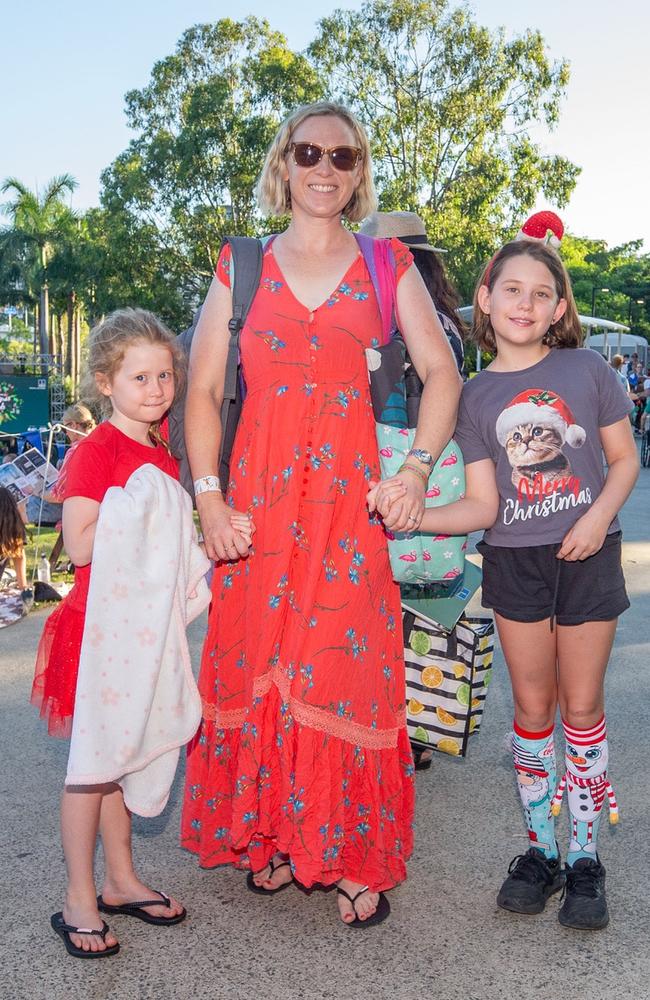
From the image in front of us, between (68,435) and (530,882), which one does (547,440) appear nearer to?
(530,882)

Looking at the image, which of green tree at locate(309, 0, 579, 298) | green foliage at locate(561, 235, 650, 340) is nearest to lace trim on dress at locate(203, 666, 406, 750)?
green tree at locate(309, 0, 579, 298)

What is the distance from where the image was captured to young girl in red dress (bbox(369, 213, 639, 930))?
2.93m

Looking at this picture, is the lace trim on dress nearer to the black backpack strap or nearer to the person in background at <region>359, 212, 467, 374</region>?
the black backpack strap

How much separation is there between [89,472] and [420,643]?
1.54 meters

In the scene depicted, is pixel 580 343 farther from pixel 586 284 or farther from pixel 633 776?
pixel 586 284

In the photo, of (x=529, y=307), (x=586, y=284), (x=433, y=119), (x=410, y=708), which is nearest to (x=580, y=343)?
(x=529, y=307)

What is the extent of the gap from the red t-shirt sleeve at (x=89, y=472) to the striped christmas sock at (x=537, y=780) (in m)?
1.45

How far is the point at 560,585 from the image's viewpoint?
2.97m

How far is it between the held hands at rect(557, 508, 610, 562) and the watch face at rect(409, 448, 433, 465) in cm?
45

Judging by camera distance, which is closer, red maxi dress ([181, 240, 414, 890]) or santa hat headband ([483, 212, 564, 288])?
red maxi dress ([181, 240, 414, 890])

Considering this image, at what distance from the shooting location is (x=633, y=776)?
13.5 ft

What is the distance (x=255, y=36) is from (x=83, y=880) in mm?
30775

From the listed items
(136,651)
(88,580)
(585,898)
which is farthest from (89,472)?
(585,898)

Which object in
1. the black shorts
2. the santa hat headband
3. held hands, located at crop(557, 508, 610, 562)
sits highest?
the santa hat headband
